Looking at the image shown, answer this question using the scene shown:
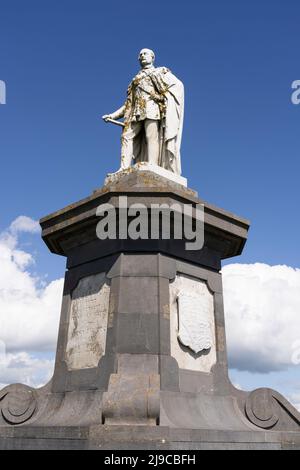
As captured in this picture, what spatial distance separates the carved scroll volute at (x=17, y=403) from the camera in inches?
292

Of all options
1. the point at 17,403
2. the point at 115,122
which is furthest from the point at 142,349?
the point at 115,122

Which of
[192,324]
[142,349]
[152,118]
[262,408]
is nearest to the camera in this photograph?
[142,349]

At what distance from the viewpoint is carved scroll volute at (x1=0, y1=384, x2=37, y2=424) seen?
7414 mm

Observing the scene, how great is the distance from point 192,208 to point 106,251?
1.45 meters

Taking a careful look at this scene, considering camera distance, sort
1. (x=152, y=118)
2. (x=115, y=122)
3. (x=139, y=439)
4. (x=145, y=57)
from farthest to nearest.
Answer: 1. (x=145, y=57)
2. (x=115, y=122)
3. (x=152, y=118)
4. (x=139, y=439)

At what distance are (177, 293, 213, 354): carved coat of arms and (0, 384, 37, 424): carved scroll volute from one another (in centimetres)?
248

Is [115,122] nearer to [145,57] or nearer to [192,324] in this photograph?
[145,57]

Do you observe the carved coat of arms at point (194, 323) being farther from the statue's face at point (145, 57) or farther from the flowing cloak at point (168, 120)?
the statue's face at point (145, 57)

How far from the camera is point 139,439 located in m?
5.54

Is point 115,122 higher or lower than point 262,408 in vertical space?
higher

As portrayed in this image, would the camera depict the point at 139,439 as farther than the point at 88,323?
No

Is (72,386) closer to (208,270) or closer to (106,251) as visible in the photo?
(106,251)

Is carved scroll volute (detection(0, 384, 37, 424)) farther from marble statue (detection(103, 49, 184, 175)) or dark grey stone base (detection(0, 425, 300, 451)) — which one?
marble statue (detection(103, 49, 184, 175))

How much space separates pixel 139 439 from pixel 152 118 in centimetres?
527
